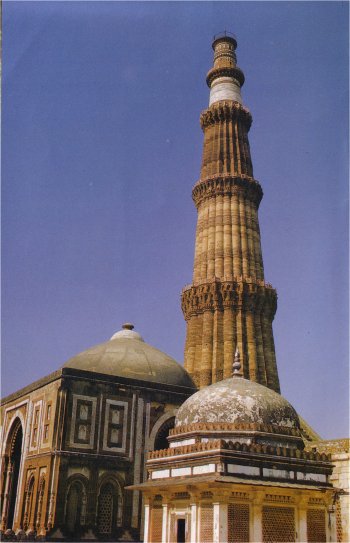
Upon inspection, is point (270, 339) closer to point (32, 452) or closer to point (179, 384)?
point (179, 384)

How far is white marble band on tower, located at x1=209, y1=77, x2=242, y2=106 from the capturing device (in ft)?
131

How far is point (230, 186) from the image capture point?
122 ft

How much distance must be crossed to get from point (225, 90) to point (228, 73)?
120cm

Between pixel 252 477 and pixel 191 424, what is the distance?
8.50ft

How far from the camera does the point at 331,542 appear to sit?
55.0 ft

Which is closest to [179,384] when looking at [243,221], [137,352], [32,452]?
[137,352]

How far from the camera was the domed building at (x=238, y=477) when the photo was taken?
15.1 m

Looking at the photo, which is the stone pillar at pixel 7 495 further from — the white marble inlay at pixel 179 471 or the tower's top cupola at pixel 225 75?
the tower's top cupola at pixel 225 75

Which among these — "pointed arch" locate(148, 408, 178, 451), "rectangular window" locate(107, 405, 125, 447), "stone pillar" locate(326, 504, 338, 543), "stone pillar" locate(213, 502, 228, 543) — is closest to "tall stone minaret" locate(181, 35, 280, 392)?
"pointed arch" locate(148, 408, 178, 451)

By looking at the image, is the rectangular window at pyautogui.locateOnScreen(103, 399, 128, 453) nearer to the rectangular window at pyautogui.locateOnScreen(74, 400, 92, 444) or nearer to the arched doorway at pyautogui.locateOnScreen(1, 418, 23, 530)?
the rectangular window at pyautogui.locateOnScreen(74, 400, 92, 444)

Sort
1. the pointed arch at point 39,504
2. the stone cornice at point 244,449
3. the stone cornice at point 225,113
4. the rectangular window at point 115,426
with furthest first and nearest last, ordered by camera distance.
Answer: the stone cornice at point 225,113 < the rectangular window at point 115,426 < the pointed arch at point 39,504 < the stone cornice at point 244,449

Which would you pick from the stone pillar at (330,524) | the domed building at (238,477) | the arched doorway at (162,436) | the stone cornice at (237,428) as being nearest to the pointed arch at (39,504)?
the arched doorway at (162,436)

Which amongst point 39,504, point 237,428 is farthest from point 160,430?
point 237,428

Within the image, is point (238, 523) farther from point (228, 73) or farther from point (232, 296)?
point (228, 73)
